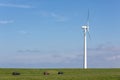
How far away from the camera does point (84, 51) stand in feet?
413

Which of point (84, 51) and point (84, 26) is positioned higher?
point (84, 26)
